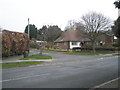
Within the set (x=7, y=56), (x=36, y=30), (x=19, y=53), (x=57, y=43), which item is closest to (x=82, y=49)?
(x=57, y=43)

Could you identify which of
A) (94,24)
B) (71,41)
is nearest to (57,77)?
(94,24)

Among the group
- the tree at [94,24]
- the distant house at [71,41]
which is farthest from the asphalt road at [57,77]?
the distant house at [71,41]

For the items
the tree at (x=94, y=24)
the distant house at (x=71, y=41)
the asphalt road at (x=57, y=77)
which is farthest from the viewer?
the distant house at (x=71, y=41)

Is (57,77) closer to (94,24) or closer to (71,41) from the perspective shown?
(94,24)

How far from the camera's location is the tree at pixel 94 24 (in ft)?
119

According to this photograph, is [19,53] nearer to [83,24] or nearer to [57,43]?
[83,24]

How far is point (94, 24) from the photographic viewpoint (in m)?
36.7

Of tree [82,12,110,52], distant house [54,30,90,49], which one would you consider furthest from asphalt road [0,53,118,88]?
distant house [54,30,90,49]

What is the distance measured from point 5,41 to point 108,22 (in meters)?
25.6

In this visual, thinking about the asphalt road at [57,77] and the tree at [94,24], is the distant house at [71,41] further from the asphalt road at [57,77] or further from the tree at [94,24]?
the asphalt road at [57,77]

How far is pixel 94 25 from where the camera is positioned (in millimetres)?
36656

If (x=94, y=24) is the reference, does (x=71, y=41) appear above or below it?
below

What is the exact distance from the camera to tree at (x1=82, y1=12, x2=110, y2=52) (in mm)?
36375

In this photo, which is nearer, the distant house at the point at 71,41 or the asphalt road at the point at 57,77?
the asphalt road at the point at 57,77
